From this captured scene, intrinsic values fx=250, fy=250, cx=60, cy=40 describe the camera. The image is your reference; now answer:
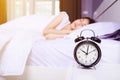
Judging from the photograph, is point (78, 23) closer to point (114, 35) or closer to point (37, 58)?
point (114, 35)

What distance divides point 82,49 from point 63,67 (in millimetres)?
221

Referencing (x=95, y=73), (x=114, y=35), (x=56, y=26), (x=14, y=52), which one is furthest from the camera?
(x=56, y=26)

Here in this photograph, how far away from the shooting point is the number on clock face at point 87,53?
1189 millimetres

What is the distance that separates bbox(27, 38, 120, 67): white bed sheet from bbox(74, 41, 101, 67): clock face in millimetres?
159

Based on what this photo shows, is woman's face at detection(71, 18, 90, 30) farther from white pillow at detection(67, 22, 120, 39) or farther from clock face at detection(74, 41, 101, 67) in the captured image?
clock face at detection(74, 41, 101, 67)

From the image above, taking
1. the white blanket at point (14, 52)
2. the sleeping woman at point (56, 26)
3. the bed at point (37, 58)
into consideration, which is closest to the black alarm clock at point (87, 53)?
the bed at point (37, 58)

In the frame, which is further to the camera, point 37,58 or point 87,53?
point 37,58

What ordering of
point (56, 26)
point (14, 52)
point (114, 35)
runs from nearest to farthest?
1. point (14, 52)
2. point (114, 35)
3. point (56, 26)

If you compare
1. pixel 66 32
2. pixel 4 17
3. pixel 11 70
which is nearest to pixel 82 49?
pixel 11 70

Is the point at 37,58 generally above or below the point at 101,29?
below

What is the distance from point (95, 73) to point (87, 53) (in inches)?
4.9

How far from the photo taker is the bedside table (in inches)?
42.7

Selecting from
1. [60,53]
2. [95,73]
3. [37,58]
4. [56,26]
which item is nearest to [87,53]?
[95,73]

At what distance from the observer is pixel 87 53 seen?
1197 mm
